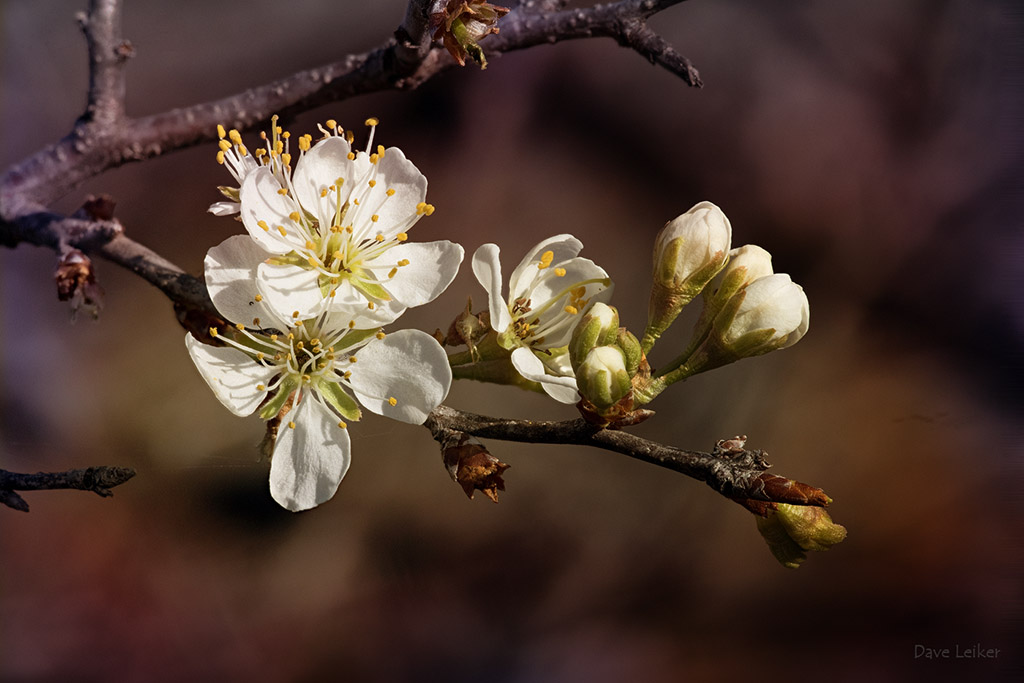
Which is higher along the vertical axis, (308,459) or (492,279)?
(492,279)

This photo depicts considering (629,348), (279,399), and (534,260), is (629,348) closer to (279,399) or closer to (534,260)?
(534,260)

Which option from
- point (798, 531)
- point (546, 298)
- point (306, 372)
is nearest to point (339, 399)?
point (306, 372)

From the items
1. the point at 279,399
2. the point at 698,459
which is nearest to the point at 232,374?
the point at 279,399

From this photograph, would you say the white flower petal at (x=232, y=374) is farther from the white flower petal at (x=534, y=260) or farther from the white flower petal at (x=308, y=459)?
the white flower petal at (x=534, y=260)

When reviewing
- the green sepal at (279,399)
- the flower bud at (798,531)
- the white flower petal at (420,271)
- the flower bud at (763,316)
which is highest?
the flower bud at (763,316)

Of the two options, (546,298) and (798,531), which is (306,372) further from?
(798,531)

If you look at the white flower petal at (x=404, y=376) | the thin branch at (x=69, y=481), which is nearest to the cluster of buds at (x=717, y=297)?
the white flower petal at (x=404, y=376)
